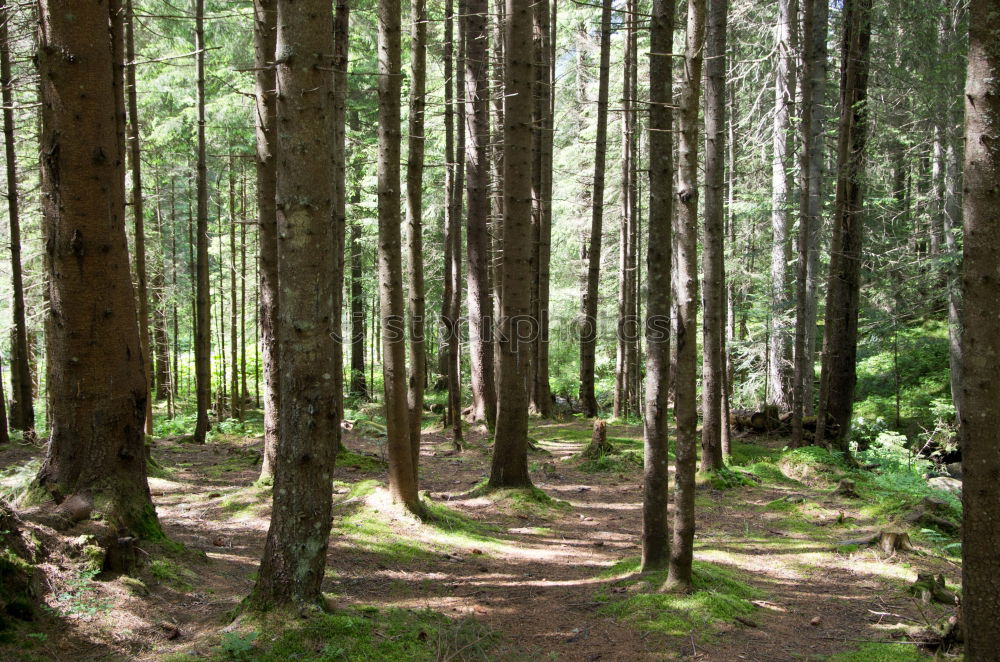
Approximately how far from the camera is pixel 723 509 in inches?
366

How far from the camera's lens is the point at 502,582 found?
6.31m

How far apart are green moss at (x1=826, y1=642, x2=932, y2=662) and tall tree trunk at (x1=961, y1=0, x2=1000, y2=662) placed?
1059 millimetres

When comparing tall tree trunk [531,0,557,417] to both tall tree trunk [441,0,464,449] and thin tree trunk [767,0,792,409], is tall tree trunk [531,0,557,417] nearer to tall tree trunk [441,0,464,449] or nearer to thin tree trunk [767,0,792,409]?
tall tree trunk [441,0,464,449]

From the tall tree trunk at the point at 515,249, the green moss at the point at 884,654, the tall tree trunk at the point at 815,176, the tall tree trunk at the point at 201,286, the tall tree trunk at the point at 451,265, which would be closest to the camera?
the green moss at the point at 884,654

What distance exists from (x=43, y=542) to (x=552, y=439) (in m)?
10.8

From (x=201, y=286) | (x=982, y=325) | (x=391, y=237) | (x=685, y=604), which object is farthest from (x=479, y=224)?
(x=982, y=325)

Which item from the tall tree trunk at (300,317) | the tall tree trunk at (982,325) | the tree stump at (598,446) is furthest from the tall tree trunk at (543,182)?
the tall tree trunk at (982,325)

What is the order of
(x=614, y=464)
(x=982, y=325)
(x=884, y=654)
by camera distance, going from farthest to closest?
(x=614, y=464), (x=884, y=654), (x=982, y=325)

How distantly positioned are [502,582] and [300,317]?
358cm

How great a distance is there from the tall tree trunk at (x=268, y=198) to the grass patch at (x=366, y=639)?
316 centimetres

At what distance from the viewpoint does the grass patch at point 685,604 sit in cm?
496

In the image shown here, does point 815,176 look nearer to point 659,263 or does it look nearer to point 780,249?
point 780,249

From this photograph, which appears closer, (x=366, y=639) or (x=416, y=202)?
(x=366, y=639)

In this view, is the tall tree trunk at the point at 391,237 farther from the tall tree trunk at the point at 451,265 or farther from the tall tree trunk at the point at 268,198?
the tall tree trunk at the point at 451,265
